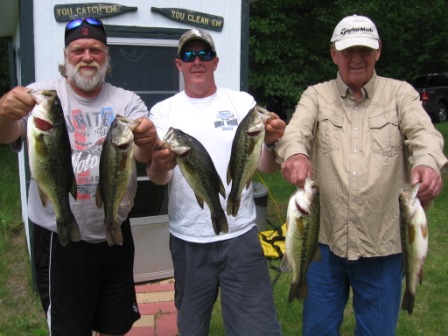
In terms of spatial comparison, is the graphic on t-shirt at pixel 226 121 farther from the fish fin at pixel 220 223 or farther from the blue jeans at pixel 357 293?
the blue jeans at pixel 357 293

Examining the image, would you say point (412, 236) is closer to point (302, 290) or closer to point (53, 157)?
point (302, 290)

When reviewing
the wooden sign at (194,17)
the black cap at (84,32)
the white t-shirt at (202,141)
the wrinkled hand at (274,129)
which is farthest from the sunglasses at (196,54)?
the wooden sign at (194,17)

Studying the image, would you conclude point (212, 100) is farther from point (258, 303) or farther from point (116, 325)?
point (116, 325)

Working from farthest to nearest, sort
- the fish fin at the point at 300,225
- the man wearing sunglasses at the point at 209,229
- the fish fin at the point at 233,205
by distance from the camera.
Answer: the man wearing sunglasses at the point at 209,229
the fish fin at the point at 233,205
the fish fin at the point at 300,225

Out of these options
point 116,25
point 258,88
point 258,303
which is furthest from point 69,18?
point 258,88

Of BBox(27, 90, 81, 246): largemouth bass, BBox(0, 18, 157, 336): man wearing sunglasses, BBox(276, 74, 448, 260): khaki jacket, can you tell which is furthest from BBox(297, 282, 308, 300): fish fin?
BBox(27, 90, 81, 246): largemouth bass

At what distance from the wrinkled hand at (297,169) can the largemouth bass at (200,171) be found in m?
0.39

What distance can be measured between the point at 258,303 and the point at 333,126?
1.23 meters

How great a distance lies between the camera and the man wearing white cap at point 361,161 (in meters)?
3.04

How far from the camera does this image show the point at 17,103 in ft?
8.55

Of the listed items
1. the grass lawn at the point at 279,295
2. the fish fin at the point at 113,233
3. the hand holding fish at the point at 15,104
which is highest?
the hand holding fish at the point at 15,104

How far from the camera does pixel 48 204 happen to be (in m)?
3.16

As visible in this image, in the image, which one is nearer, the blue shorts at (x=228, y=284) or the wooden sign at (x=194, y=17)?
the blue shorts at (x=228, y=284)

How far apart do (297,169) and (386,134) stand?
66 cm
